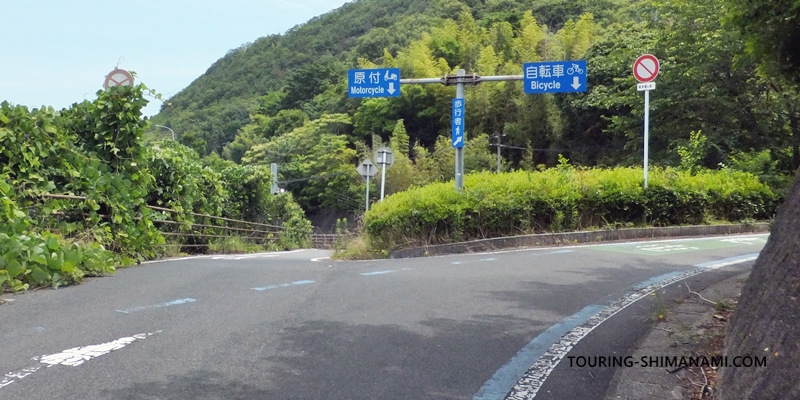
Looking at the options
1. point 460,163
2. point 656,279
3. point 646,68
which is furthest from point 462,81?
point 656,279

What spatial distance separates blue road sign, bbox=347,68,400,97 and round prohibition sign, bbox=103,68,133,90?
5.76m

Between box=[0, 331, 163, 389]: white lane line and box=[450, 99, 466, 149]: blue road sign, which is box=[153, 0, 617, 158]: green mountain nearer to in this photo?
box=[450, 99, 466, 149]: blue road sign

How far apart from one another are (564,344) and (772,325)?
207 centimetres

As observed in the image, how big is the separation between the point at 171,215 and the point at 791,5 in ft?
43.2

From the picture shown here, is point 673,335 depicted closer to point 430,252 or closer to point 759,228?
point 430,252

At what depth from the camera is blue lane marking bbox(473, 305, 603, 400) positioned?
4297 millimetres

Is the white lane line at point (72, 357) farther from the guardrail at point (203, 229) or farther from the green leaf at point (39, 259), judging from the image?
the guardrail at point (203, 229)

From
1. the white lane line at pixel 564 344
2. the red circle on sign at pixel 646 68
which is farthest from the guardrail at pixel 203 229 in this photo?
the red circle on sign at pixel 646 68

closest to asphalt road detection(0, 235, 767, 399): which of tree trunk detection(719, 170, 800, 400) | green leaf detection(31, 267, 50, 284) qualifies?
green leaf detection(31, 267, 50, 284)

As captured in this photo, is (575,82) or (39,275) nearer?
(39,275)

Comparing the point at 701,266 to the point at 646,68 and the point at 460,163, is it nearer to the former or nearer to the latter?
the point at 646,68

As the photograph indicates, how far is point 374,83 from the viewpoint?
1652 cm

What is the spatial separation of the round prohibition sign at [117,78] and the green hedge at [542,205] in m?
5.76

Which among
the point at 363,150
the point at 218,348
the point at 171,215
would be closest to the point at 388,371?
the point at 218,348
